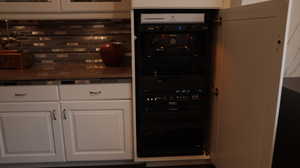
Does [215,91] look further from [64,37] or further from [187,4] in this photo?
[64,37]

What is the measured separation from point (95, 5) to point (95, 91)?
0.75 meters

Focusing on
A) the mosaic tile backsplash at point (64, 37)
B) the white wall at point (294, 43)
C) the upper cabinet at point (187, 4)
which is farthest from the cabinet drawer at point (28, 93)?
the white wall at point (294, 43)

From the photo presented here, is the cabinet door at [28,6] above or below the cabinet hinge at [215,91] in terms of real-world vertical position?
above

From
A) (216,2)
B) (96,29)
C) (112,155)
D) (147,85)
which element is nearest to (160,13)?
(216,2)

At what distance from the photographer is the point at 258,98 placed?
1157 mm

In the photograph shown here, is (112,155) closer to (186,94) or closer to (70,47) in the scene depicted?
(186,94)

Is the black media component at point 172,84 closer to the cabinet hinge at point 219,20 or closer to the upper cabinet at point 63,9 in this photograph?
the cabinet hinge at point 219,20

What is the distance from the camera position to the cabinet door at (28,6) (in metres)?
1.83

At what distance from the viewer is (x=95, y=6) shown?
72.9 inches

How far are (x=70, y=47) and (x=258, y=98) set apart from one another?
6.00ft

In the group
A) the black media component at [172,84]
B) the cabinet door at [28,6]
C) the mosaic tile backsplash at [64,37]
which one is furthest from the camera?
the mosaic tile backsplash at [64,37]

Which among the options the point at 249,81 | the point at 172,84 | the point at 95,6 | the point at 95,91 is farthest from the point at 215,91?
the point at 95,6

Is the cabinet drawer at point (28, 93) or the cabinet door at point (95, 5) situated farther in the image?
the cabinet door at point (95, 5)

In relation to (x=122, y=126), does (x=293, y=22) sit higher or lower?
higher
